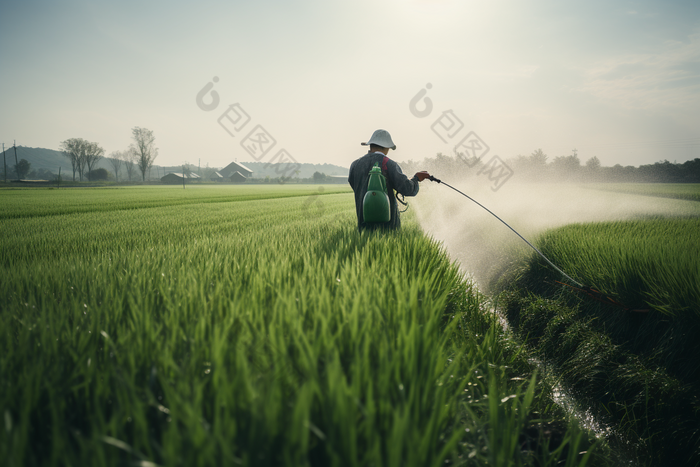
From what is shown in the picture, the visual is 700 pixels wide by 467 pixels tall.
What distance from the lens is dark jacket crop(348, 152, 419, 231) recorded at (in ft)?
14.1

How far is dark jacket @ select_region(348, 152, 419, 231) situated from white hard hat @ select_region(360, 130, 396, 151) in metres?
0.15

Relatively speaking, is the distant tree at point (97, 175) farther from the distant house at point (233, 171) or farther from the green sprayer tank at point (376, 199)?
the green sprayer tank at point (376, 199)

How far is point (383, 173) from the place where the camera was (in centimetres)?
435

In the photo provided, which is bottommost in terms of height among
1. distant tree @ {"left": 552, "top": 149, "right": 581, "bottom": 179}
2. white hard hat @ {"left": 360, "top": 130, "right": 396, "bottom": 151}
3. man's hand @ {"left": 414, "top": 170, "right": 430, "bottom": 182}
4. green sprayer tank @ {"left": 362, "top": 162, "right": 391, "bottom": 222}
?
green sprayer tank @ {"left": 362, "top": 162, "right": 391, "bottom": 222}

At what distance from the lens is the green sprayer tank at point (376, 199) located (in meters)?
4.02

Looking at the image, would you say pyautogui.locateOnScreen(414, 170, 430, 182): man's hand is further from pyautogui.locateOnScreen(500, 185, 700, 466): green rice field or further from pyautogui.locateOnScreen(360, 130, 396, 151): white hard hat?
pyautogui.locateOnScreen(500, 185, 700, 466): green rice field

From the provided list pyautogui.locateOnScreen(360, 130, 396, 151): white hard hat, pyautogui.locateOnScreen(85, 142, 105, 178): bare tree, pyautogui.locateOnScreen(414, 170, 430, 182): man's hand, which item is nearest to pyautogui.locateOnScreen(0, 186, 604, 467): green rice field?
pyautogui.locateOnScreen(414, 170, 430, 182): man's hand

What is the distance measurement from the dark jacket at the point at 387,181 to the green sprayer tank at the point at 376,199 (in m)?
0.31

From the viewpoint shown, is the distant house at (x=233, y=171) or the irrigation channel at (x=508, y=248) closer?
the irrigation channel at (x=508, y=248)

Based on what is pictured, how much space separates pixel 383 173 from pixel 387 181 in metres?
0.21

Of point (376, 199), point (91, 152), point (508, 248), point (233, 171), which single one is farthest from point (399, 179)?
point (233, 171)

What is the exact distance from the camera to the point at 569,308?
3297 millimetres

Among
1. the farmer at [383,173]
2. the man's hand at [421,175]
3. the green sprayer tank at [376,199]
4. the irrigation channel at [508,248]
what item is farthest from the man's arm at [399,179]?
the irrigation channel at [508,248]

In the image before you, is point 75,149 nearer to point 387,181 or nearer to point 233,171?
point 233,171
